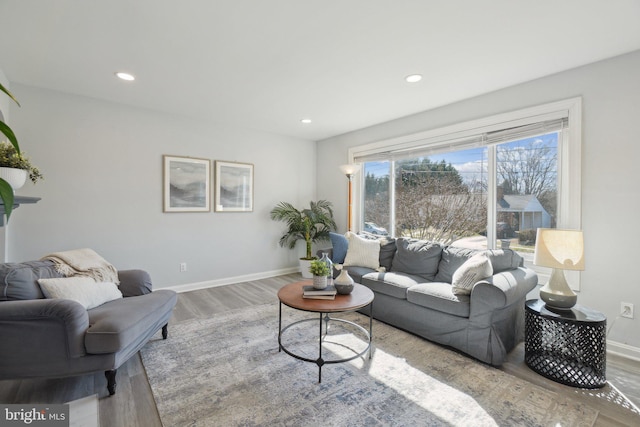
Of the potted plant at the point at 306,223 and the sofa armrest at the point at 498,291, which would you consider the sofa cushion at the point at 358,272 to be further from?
the potted plant at the point at 306,223

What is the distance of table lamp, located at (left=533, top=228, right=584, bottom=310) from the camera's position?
222 cm

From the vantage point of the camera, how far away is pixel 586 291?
8.71 feet

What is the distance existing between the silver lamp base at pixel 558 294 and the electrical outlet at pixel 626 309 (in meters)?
0.55

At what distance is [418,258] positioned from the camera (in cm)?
345

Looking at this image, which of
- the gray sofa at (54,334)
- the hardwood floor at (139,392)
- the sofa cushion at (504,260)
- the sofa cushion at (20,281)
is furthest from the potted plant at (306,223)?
the sofa cushion at (20,281)

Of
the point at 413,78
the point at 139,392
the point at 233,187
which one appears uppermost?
the point at 413,78

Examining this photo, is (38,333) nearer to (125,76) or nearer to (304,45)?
(125,76)

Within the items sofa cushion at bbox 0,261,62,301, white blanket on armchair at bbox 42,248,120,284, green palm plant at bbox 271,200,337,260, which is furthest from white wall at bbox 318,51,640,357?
sofa cushion at bbox 0,261,62,301

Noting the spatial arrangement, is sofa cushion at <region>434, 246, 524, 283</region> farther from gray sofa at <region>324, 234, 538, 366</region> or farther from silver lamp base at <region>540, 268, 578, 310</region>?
silver lamp base at <region>540, 268, 578, 310</region>

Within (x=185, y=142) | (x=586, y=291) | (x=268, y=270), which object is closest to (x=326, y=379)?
(x=586, y=291)

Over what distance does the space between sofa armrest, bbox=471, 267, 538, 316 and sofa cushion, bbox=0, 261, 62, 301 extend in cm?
333

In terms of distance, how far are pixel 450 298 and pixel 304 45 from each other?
8.19 ft

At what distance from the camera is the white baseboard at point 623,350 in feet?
7.93

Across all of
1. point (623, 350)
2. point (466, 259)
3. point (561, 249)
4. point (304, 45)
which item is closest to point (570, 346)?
point (561, 249)
